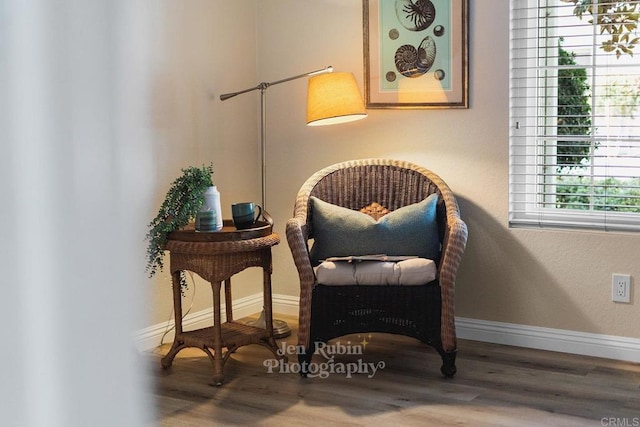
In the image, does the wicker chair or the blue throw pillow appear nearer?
the wicker chair

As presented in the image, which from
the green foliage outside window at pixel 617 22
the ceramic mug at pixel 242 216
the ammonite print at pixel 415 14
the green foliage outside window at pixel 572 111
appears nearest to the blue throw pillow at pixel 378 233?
the ceramic mug at pixel 242 216

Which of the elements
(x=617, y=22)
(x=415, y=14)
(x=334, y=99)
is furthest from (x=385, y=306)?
(x=617, y=22)

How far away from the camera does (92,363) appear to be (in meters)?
0.25

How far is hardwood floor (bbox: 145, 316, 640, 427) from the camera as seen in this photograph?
2.74 meters

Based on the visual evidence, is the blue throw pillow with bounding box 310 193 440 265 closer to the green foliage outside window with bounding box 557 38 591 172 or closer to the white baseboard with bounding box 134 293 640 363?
the white baseboard with bounding box 134 293 640 363

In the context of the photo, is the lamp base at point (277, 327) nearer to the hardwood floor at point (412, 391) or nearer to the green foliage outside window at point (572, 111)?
the hardwood floor at point (412, 391)

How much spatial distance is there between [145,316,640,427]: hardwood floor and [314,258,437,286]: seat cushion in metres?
0.41

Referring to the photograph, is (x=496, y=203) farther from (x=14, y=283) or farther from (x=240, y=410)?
(x=14, y=283)

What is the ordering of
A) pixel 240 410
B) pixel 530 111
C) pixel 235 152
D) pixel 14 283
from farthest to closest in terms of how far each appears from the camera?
pixel 235 152
pixel 530 111
pixel 240 410
pixel 14 283

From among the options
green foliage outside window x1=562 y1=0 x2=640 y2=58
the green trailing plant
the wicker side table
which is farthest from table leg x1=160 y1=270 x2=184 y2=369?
green foliage outside window x1=562 y1=0 x2=640 y2=58

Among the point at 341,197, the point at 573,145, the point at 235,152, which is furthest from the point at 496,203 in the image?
the point at 235,152

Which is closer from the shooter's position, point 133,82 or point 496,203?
point 133,82

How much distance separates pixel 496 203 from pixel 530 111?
0.45m

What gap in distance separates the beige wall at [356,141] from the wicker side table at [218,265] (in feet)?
0.76
